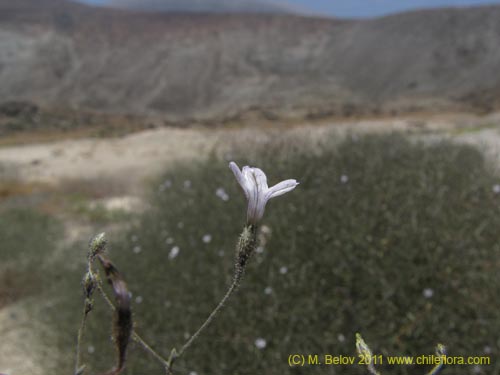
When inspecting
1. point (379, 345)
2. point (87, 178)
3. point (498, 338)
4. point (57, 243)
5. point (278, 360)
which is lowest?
point (87, 178)

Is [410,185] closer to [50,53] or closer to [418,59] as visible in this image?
[418,59]

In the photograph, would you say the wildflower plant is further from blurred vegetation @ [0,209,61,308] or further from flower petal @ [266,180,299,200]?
blurred vegetation @ [0,209,61,308]

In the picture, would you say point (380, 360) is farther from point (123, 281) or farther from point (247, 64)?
point (247, 64)

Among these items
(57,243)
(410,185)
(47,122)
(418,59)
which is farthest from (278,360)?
(418,59)

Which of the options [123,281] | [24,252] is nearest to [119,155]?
[24,252]

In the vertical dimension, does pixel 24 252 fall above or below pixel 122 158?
above

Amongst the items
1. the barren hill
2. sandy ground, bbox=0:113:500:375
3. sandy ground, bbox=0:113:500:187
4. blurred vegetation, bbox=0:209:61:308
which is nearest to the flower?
sandy ground, bbox=0:113:500:375
